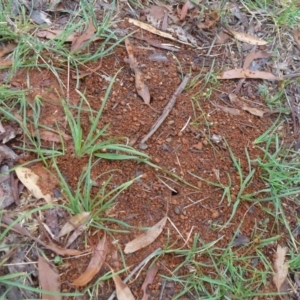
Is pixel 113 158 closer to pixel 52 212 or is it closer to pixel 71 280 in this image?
pixel 52 212

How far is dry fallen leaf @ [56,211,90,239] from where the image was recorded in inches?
69.2

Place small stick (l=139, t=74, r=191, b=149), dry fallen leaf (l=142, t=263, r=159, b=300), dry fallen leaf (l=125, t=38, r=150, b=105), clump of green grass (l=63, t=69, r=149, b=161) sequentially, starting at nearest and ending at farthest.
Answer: dry fallen leaf (l=142, t=263, r=159, b=300), clump of green grass (l=63, t=69, r=149, b=161), small stick (l=139, t=74, r=191, b=149), dry fallen leaf (l=125, t=38, r=150, b=105)

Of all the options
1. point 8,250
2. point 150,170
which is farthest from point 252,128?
point 8,250

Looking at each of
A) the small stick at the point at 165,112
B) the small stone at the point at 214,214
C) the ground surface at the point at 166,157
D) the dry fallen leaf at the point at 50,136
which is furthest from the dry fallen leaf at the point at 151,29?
the small stone at the point at 214,214

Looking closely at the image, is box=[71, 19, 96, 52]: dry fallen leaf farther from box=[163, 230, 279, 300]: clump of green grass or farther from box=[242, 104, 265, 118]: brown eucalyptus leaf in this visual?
box=[163, 230, 279, 300]: clump of green grass

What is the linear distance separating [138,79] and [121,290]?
3.08ft

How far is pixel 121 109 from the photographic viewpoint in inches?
81.7

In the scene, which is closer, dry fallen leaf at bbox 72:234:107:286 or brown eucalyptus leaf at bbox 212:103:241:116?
dry fallen leaf at bbox 72:234:107:286

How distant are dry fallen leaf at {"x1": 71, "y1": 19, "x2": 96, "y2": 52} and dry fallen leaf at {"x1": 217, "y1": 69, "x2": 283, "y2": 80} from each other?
643mm

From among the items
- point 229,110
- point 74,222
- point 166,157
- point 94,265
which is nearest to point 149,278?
point 94,265

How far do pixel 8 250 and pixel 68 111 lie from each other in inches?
23.4

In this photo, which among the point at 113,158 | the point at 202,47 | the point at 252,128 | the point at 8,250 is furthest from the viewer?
the point at 202,47

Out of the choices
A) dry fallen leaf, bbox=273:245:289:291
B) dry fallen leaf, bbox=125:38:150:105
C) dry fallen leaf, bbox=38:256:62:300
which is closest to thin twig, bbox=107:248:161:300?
dry fallen leaf, bbox=38:256:62:300

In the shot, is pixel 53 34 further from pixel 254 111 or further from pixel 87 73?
pixel 254 111
